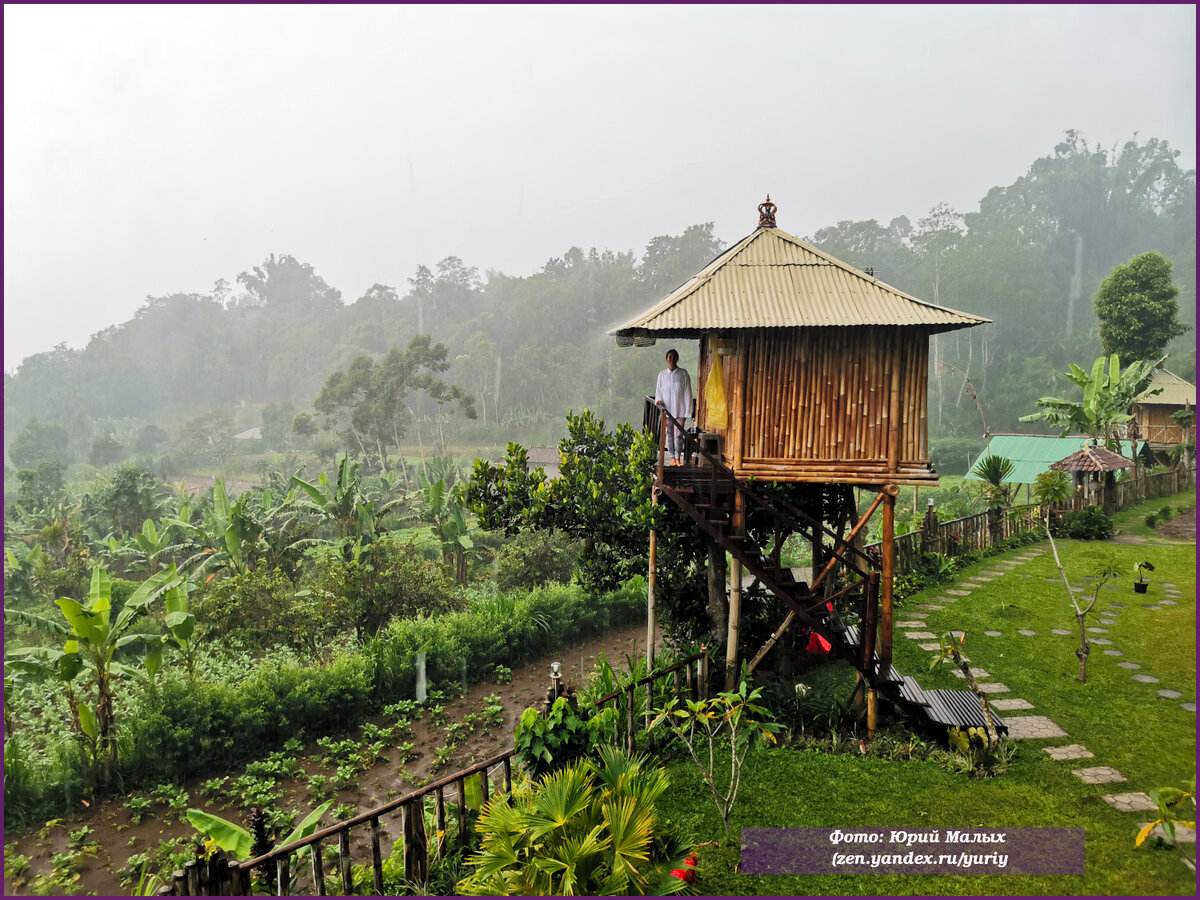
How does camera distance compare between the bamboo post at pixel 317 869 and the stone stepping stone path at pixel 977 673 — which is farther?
the stone stepping stone path at pixel 977 673

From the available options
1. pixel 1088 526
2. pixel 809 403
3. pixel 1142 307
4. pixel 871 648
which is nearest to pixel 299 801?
pixel 871 648

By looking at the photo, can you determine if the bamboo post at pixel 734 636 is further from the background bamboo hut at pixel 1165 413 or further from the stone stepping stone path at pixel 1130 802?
the background bamboo hut at pixel 1165 413

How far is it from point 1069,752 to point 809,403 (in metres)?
3.76

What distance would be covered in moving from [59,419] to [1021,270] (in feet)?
199

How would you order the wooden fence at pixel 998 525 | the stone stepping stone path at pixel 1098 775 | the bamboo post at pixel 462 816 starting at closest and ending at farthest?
the bamboo post at pixel 462 816, the stone stepping stone path at pixel 1098 775, the wooden fence at pixel 998 525

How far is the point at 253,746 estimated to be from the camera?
29.9 ft

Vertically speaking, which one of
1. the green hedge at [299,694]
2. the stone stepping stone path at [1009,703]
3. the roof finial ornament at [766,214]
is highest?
the roof finial ornament at [766,214]

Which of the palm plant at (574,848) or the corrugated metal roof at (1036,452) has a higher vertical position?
the corrugated metal roof at (1036,452)

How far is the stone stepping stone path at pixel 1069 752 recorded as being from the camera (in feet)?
20.4

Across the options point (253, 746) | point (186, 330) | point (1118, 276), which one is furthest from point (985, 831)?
point (186, 330)

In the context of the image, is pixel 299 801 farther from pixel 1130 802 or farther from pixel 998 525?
pixel 998 525

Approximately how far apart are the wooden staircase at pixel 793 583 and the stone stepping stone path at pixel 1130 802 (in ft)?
3.23

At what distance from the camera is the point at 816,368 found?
708cm

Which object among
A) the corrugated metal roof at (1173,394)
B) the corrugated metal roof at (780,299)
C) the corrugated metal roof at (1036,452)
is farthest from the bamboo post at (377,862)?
the corrugated metal roof at (1173,394)
